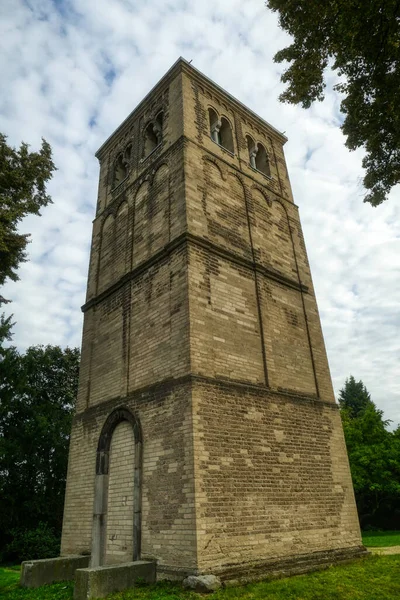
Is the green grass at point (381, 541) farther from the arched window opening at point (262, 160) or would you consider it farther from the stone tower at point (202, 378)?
the arched window opening at point (262, 160)

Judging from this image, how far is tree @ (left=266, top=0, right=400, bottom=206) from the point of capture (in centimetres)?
652

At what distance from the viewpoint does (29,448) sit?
70.9 feet

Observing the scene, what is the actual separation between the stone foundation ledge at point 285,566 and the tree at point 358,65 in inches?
291

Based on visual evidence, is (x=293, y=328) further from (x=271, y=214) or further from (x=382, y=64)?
(x=382, y=64)

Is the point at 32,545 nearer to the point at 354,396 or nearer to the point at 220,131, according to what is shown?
the point at 220,131

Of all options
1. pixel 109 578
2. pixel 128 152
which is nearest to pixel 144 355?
pixel 109 578

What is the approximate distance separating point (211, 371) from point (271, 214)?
22.2 ft

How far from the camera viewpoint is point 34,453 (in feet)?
70.6

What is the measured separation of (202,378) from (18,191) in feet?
23.3

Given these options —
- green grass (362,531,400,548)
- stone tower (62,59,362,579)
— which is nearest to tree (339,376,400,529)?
green grass (362,531,400,548)

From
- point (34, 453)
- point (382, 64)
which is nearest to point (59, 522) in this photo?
point (34, 453)

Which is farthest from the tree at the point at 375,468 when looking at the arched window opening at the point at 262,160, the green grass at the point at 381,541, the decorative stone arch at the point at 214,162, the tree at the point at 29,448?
the decorative stone arch at the point at 214,162

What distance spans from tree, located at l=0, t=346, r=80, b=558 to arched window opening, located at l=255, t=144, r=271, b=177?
52.5 ft

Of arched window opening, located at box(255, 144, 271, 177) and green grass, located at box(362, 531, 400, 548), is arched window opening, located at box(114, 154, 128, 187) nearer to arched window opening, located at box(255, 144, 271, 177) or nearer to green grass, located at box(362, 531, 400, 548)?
arched window opening, located at box(255, 144, 271, 177)
